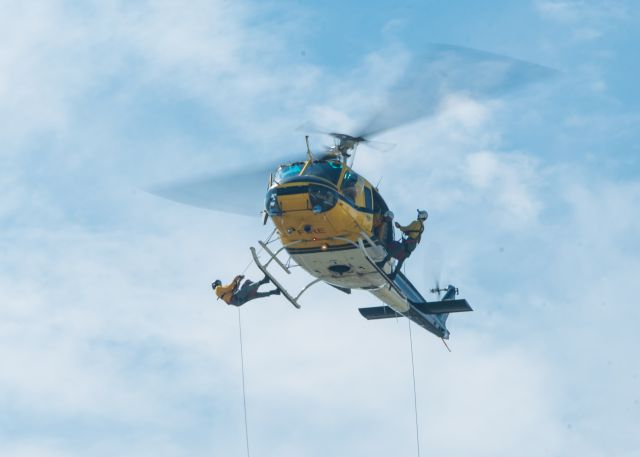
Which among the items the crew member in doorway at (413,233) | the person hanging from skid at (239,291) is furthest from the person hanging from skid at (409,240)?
the person hanging from skid at (239,291)

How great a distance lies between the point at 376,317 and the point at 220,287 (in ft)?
26.4

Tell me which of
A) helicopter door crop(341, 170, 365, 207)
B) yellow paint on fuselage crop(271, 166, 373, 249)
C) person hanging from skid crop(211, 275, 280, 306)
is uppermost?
helicopter door crop(341, 170, 365, 207)

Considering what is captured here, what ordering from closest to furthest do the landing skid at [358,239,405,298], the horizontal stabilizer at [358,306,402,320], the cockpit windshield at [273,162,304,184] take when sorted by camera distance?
1. the cockpit windshield at [273,162,304,184]
2. the landing skid at [358,239,405,298]
3. the horizontal stabilizer at [358,306,402,320]

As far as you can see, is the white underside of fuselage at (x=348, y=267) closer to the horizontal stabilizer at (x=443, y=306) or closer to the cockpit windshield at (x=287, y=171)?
the cockpit windshield at (x=287, y=171)

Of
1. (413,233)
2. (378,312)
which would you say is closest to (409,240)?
(413,233)

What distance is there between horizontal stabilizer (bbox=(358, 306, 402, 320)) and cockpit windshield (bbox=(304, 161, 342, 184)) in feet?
28.7

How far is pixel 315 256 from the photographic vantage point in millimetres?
35906

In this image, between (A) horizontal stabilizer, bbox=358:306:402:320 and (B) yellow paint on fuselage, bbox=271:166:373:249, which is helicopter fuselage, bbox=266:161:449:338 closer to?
(B) yellow paint on fuselage, bbox=271:166:373:249

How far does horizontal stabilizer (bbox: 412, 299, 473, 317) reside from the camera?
40.5 meters

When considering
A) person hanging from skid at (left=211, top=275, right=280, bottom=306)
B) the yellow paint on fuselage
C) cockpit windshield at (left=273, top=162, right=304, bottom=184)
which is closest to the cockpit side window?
the yellow paint on fuselage

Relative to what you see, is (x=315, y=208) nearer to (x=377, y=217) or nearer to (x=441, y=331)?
(x=377, y=217)

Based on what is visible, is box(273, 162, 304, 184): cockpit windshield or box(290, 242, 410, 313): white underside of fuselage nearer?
box(273, 162, 304, 184): cockpit windshield

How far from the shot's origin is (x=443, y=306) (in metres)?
41.1

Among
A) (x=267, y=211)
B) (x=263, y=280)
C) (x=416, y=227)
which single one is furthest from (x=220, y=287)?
(x=416, y=227)
